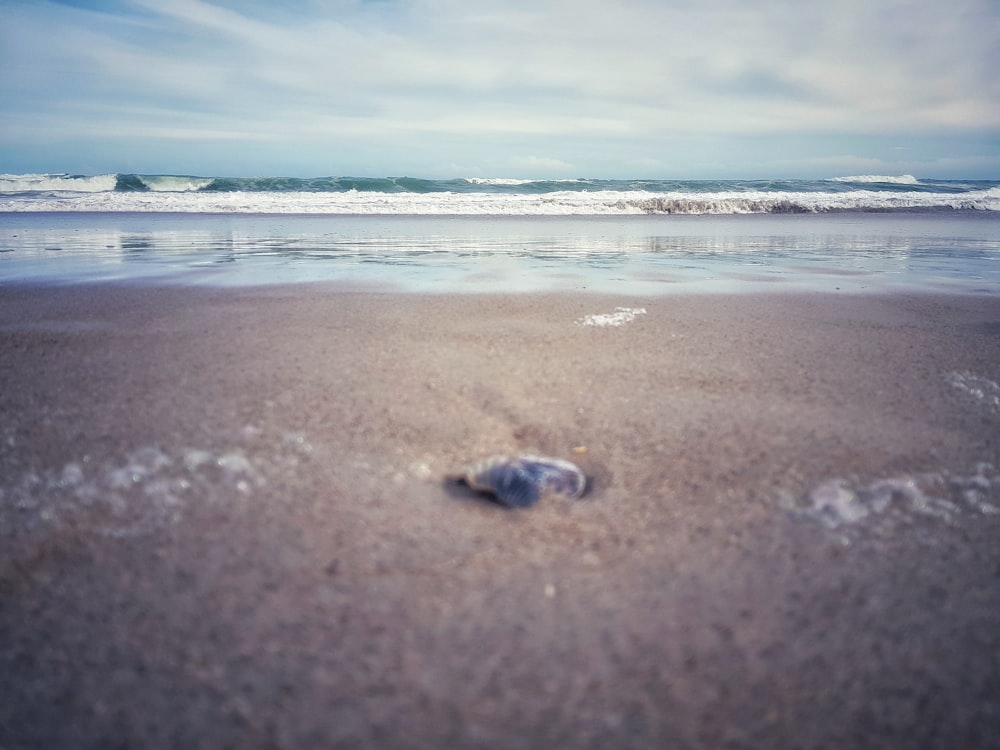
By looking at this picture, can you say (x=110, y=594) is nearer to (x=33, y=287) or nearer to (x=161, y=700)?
(x=161, y=700)

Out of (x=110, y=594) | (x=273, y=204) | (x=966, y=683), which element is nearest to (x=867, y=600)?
(x=966, y=683)

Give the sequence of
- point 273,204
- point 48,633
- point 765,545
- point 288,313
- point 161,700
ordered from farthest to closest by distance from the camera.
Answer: point 273,204, point 288,313, point 765,545, point 48,633, point 161,700

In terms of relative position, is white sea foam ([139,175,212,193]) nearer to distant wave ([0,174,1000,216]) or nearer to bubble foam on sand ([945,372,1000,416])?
distant wave ([0,174,1000,216])

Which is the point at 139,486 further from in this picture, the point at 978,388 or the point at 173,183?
the point at 173,183

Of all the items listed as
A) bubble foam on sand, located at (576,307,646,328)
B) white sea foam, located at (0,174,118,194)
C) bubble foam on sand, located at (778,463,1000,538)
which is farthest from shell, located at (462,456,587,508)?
white sea foam, located at (0,174,118,194)

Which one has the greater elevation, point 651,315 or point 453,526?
point 651,315

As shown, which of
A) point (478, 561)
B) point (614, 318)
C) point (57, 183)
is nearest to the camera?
point (478, 561)

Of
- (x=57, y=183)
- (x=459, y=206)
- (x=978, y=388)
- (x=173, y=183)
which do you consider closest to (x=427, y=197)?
(x=459, y=206)
